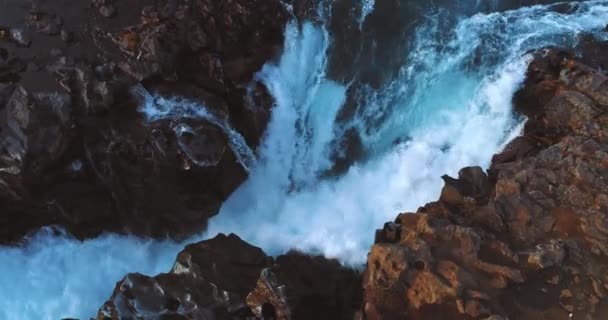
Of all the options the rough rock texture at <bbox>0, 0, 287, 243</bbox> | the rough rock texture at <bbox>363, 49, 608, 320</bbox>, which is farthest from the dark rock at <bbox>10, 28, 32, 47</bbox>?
the rough rock texture at <bbox>363, 49, 608, 320</bbox>

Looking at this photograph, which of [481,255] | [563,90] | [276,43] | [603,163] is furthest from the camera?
[276,43]

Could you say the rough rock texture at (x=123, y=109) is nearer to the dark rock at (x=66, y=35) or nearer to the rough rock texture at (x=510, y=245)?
the dark rock at (x=66, y=35)

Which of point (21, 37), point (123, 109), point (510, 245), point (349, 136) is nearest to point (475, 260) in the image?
point (510, 245)

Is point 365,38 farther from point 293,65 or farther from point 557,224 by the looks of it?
point 557,224

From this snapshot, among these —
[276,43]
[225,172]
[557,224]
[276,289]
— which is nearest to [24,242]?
[225,172]

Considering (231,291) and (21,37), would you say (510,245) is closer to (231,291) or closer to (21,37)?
(231,291)

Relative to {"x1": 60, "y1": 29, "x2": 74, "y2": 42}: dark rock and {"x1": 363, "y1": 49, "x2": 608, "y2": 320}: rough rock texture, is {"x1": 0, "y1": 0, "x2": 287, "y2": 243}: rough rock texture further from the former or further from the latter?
{"x1": 363, "y1": 49, "x2": 608, "y2": 320}: rough rock texture
